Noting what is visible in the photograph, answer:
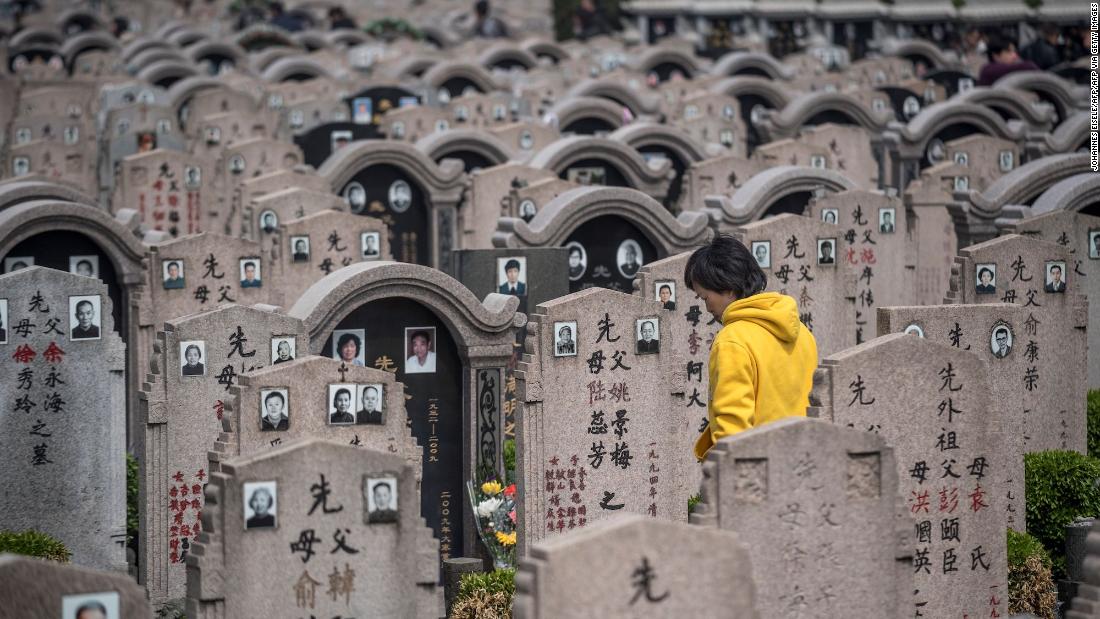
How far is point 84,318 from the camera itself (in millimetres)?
11383

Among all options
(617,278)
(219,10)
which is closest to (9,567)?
(617,278)

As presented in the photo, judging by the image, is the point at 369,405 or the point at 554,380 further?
the point at 554,380

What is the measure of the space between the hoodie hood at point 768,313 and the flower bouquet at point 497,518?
146 inches

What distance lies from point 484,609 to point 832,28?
106 ft

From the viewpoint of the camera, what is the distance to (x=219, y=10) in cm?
5003

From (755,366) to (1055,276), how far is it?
4653mm

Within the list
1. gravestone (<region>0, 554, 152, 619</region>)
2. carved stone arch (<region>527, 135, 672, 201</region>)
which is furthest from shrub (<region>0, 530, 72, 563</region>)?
carved stone arch (<region>527, 135, 672, 201</region>)

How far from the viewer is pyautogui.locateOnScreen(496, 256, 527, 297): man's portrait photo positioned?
1378cm

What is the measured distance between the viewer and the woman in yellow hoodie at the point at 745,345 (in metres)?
8.11

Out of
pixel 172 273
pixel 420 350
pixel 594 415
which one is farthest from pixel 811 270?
pixel 172 273

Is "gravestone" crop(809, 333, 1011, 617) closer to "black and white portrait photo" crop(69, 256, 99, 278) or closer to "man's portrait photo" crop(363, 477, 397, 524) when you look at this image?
"man's portrait photo" crop(363, 477, 397, 524)

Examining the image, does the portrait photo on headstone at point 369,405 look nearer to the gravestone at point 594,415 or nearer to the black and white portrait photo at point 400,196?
the gravestone at point 594,415

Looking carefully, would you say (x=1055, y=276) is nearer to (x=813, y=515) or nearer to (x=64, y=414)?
(x=813, y=515)

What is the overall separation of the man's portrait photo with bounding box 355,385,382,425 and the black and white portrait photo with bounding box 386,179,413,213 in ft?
31.2
